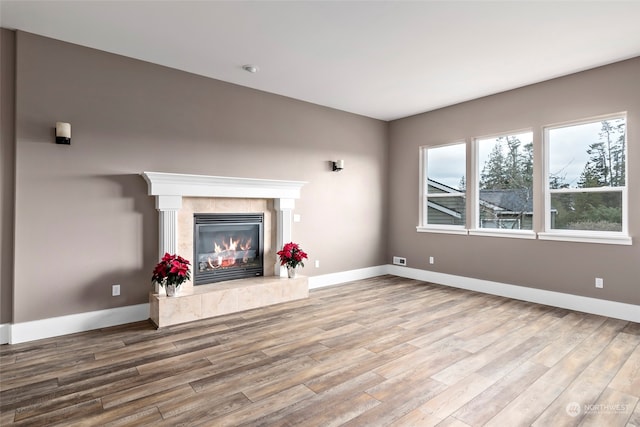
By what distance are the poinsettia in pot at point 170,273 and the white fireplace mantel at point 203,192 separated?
0.24 metres

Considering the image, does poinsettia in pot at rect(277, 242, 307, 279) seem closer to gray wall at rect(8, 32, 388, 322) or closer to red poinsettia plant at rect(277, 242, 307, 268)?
red poinsettia plant at rect(277, 242, 307, 268)

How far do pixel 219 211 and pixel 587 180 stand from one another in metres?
4.63

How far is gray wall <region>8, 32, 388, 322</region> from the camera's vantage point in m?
3.23

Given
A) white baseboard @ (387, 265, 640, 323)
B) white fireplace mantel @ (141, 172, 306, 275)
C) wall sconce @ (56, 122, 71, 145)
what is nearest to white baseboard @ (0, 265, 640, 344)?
white baseboard @ (387, 265, 640, 323)

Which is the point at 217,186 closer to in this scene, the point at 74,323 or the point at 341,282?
the point at 74,323

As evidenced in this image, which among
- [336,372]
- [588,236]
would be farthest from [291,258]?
[588,236]

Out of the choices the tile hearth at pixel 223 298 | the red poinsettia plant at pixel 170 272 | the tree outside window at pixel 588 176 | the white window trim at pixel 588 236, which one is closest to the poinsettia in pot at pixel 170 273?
the red poinsettia plant at pixel 170 272

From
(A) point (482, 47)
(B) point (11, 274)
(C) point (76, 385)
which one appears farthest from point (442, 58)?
(B) point (11, 274)

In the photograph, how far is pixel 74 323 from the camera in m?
3.40

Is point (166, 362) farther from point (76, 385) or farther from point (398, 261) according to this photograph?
point (398, 261)

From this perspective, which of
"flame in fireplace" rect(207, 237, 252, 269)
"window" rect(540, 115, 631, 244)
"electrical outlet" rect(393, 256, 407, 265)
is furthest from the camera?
"electrical outlet" rect(393, 256, 407, 265)

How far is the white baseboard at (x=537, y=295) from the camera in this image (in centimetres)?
381

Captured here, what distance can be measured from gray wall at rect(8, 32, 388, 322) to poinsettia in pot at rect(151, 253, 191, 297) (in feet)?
1.11

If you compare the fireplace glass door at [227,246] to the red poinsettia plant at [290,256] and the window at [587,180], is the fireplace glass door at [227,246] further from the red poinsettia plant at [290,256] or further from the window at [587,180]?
the window at [587,180]
